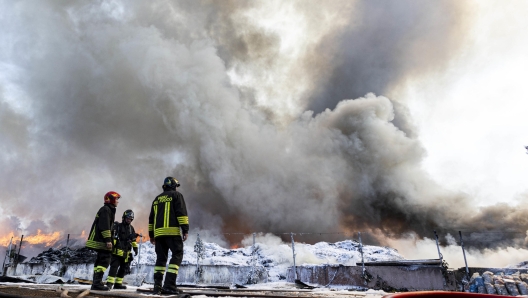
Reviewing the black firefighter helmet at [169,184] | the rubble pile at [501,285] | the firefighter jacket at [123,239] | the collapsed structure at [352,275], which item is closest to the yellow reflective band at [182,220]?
the black firefighter helmet at [169,184]

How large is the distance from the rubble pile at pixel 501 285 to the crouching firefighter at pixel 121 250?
9201 mm

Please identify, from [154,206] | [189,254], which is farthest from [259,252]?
[154,206]

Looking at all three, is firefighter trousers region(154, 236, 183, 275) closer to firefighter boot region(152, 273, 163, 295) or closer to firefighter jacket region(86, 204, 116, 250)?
firefighter boot region(152, 273, 163, 295)

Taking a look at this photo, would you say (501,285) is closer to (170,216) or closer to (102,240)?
(170,216)

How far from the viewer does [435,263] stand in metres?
10.5

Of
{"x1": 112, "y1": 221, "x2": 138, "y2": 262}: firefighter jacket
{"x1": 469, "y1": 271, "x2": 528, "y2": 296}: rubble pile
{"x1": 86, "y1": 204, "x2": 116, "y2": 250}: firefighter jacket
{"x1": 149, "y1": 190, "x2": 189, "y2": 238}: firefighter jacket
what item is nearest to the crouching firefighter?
{"x1": 112, "y1": 221, "x2": 138, "y2": 262}: firefighter jacket

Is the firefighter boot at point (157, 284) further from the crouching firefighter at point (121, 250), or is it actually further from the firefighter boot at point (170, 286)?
the crouching firefighter at point (121, 250)

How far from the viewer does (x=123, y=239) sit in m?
8.01

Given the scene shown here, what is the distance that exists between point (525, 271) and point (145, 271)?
1405 centimetres

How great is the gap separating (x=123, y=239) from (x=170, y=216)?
3.11 m

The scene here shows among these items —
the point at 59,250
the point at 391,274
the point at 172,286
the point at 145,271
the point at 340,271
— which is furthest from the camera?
the point at 59,250

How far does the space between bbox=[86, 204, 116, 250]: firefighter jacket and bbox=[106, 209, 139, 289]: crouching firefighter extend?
67 centimetres

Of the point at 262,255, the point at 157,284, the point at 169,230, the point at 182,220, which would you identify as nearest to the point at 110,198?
the point at 169,230

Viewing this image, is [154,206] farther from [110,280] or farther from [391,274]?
[391,274]
